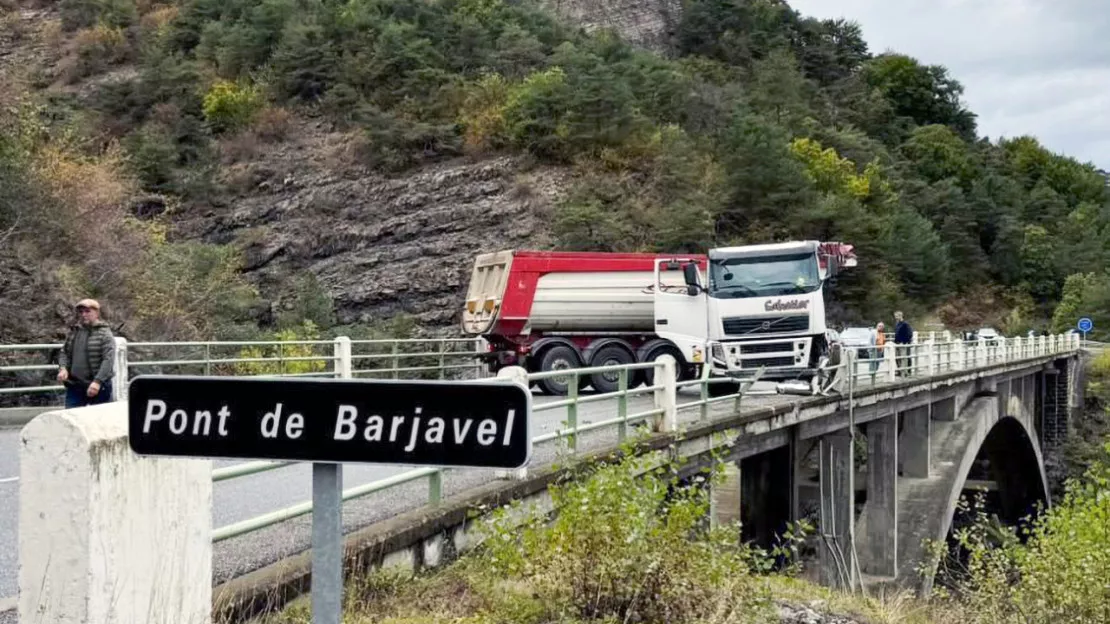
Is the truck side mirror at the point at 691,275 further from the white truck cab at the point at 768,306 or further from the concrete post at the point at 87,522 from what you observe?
the concrete post at the point at 87,522

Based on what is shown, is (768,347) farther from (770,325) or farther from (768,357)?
(770,325)

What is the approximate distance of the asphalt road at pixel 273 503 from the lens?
607 cm

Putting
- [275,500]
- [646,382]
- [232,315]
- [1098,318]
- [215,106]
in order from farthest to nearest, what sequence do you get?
[1098,318], [215,106], [232,315], [646,382], [275,500]

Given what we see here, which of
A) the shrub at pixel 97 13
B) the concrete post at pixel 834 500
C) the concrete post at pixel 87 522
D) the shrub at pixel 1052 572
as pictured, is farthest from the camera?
the shrub at pixel 97 13

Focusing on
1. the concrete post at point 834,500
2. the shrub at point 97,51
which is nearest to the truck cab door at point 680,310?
the concrete post at point 834,500

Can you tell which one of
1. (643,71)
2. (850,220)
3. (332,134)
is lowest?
(850,220)

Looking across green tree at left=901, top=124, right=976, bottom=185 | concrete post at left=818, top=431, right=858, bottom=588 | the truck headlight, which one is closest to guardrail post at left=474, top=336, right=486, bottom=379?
the truck headlight

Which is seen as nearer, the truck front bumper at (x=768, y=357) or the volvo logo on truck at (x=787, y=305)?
the volvo logo on truck at (x=787, y=305)

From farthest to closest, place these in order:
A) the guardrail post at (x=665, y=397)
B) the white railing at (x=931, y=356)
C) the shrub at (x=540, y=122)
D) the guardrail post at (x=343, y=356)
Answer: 1. the shrub at (x=540, y=122)
2. the white railing at (x=931, y=356)
3. the guardrail post at (x=343, y=356)
4. the guardrail post at (x=665, y=397)

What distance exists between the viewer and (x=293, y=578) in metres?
5.40

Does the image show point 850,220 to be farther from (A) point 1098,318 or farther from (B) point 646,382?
(B) point 646,382

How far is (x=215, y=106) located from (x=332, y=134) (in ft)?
22.3

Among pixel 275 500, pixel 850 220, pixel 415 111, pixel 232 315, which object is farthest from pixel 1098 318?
pixel 275 500

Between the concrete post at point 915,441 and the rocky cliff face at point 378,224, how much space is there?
52.7 feet
